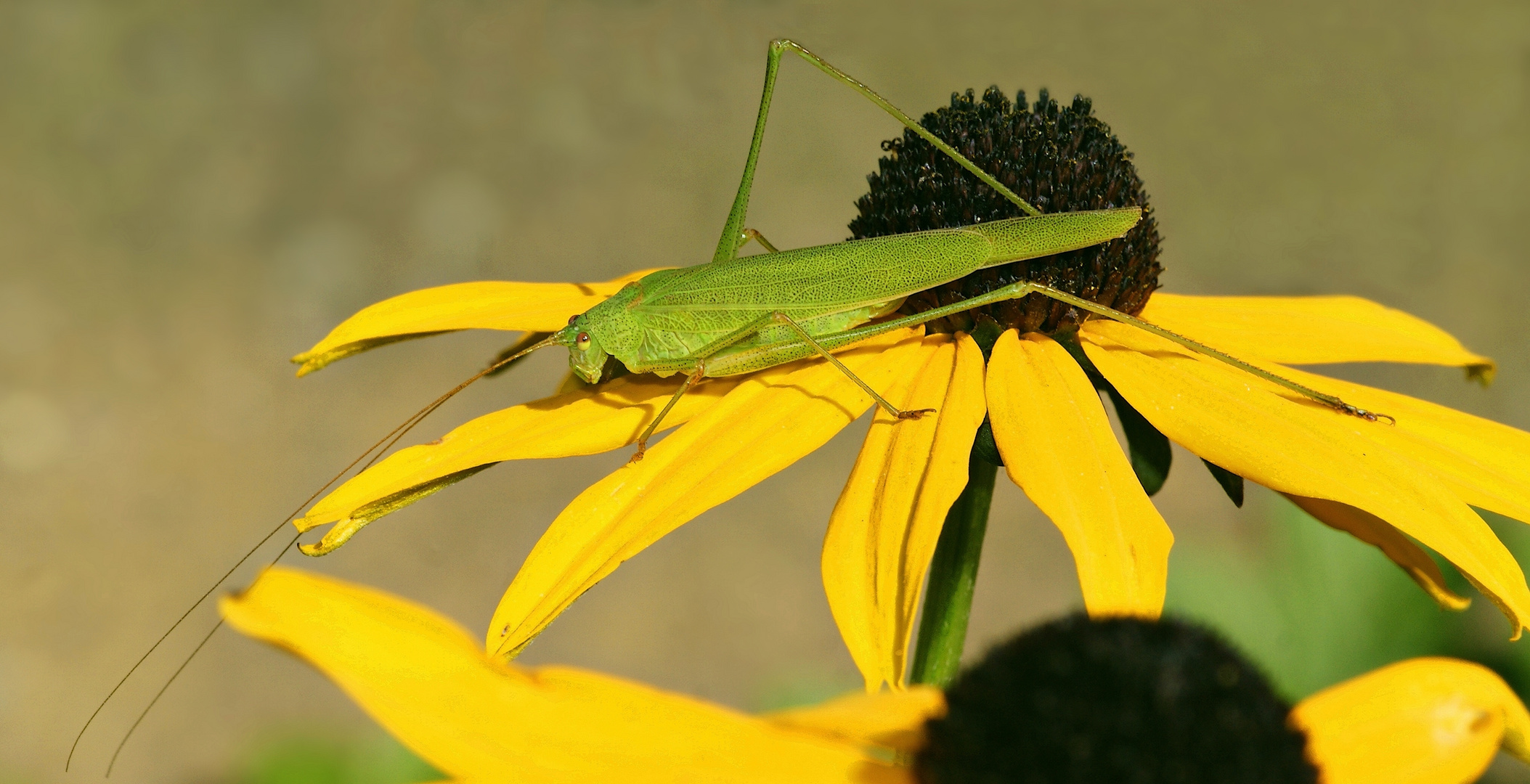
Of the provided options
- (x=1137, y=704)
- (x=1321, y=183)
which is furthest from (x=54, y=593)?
(x=1321, y=183)

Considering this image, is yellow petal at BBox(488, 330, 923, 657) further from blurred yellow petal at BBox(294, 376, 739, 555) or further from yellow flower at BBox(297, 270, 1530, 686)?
blurred yellow petal at BBox(294, 376, 739, 555)

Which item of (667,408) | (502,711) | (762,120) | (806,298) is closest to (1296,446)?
(806,298)

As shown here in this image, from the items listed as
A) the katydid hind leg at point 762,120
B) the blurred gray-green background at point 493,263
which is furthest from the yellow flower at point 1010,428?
the blurred gray-green background at point 493,263

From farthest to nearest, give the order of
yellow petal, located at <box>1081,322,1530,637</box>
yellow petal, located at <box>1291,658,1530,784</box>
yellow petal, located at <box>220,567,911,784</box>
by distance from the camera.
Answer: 1. yellow petal, located at <box>1081,322,1530,637</box>
2. yellow petal, located at <box>1291,658,1530,784</box>
3. yellow petal, located at <box>220,567,911,784</box>

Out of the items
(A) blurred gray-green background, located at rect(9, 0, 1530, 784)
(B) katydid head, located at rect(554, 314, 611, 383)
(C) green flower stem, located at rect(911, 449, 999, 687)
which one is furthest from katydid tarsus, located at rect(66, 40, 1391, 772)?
(A) blurred gray-green background, located at rect(9, 0, 1530, 784)

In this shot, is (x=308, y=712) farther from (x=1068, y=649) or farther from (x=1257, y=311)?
(x=1068, y=649)
